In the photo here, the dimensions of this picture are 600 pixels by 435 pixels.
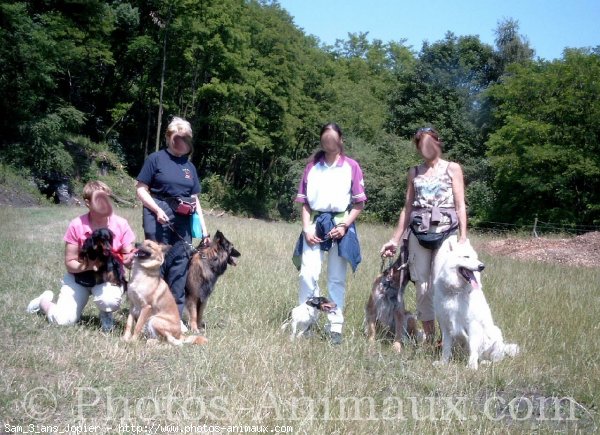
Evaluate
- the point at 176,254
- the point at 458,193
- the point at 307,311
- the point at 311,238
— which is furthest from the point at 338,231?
the point at 176,254

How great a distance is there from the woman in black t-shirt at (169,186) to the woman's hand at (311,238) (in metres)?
1.23

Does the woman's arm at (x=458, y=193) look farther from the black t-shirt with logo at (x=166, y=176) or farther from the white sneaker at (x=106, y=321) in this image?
the white sneaker at (x=106, y=321)

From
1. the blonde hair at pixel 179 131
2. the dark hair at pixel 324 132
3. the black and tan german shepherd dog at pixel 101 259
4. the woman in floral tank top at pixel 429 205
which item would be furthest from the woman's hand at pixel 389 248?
the black and tan german shepherd dog at pixel 101 259

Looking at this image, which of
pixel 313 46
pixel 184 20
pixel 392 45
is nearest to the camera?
pixel 184 20

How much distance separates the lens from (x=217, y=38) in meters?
33.6

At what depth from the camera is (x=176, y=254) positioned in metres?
5.78

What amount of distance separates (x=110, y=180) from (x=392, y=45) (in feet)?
128

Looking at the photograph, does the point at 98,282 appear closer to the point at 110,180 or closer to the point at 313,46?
the point at 110,180

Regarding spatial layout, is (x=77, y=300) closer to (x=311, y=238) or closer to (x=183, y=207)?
(x=183, y=207)

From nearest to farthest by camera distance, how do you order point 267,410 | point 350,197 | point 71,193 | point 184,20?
point 267,410
point 350,197
point 71,193
point 184,20

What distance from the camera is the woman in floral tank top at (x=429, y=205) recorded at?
5.31m

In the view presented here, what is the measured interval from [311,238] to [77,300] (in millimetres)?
2404

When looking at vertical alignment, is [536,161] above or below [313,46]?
below

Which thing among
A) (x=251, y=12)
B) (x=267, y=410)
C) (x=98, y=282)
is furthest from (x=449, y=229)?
(x=251, y=12)
